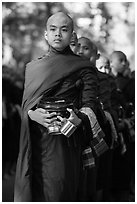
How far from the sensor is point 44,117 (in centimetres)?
347

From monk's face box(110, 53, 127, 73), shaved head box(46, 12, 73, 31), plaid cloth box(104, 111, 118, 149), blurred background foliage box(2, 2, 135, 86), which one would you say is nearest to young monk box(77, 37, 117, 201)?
plaid cloth box(104, 111, 118, 149)

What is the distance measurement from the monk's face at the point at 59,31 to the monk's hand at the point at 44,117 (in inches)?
20.2

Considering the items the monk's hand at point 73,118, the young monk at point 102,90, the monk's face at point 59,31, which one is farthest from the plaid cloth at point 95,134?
the young monk at point 102,90

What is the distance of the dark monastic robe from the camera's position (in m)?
3.58

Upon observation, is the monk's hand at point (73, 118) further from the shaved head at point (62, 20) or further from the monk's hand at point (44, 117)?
the shaved head at point (62, 20)

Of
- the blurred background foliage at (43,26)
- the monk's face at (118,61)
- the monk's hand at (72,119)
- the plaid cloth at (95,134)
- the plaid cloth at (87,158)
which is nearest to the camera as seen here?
the monk's hand at (72,119)

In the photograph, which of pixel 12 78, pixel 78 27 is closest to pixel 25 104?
pixel 12 78

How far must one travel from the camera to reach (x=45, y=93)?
356cm

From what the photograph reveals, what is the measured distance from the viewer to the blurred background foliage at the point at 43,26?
42.4ft

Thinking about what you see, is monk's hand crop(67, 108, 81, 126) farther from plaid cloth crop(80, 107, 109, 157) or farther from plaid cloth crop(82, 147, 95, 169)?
plaid cloth crop(82, 147, 95, 169)

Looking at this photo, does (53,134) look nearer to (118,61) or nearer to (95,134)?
(95,134)

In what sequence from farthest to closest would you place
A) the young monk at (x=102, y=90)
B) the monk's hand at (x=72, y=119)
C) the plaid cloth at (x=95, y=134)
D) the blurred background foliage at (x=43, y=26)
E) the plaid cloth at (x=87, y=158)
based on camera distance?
the blurred background foliage at (x=43, y=26) → the young monk at (x=102, y=90) → the plaid cloth at (x=87, y=158) → the plaid cloth at (x=95, y=134) → the monk's hand at (x=72, y=119)

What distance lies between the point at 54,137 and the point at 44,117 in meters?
0.23

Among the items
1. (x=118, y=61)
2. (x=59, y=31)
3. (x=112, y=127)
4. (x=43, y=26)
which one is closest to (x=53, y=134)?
(x=59, y=31)
